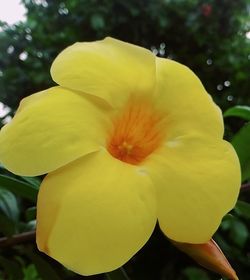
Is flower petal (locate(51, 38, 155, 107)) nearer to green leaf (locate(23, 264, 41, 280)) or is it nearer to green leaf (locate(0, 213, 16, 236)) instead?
green leaf (locate(0, 213, 16, 236))

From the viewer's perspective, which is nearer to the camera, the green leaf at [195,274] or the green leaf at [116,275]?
the green leaf at [116,275]

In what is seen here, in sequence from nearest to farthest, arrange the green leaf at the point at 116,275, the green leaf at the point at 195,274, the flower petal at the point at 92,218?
the flower petal at the point at 92,218, the green leaf at the point at 116,275, the green leaf at the point at 195,274

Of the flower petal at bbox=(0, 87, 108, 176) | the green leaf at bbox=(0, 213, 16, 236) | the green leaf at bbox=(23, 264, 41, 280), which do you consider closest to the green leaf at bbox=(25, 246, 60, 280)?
the green leaf at bbox=(0, 213, 16, 236)

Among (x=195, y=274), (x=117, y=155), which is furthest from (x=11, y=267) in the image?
(x=195, y=274)

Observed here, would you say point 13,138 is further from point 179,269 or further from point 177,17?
point 177,17

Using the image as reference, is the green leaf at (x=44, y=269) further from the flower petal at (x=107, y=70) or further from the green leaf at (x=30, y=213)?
the flower petal at (x=107, y=70)

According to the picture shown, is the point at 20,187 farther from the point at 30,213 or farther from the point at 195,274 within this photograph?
the point at 195,274

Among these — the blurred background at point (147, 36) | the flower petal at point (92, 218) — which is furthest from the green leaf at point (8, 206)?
the blurred background at point (147, 36)
